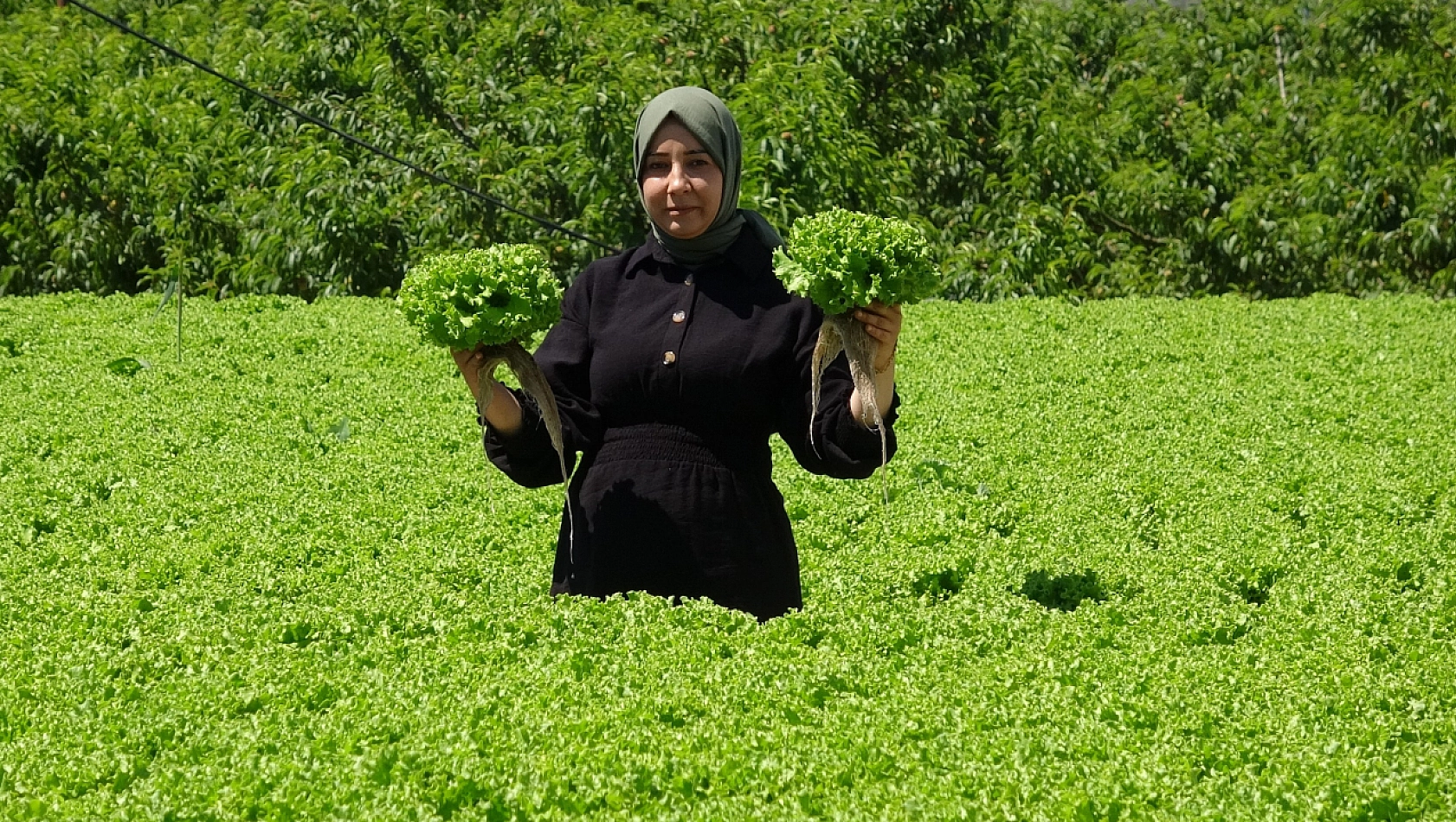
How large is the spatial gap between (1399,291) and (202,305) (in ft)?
34.0

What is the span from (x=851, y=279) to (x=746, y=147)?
9279mm

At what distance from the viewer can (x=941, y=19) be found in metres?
14.7

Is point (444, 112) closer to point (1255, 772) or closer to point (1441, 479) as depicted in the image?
point (1441, 479)

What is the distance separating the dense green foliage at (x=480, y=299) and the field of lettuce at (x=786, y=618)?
0.85m

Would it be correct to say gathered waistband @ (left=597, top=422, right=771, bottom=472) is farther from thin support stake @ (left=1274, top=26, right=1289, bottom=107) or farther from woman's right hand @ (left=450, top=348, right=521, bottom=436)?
thin support stake @ (left=1274, top=26, right=1289, bottom=107)

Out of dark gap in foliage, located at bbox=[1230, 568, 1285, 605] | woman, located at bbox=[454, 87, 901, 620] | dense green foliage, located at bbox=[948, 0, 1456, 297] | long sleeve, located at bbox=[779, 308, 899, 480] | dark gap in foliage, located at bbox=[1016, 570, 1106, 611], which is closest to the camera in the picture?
long sleeve, located at bbox=[779, 308, 899, 480]

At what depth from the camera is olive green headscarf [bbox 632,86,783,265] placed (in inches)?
144

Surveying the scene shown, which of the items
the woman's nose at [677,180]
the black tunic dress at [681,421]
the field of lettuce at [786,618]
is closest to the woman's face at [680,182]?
the woman's nose at [677,180]

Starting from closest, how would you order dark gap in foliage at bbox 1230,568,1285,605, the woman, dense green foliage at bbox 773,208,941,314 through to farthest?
dense green foliage at bbox 773,208,941,314 < the woman < dark gap in foliage at bbox 1230,568,1285,605

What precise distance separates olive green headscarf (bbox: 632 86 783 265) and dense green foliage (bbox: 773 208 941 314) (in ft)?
0.64

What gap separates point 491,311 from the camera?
3.75 metres

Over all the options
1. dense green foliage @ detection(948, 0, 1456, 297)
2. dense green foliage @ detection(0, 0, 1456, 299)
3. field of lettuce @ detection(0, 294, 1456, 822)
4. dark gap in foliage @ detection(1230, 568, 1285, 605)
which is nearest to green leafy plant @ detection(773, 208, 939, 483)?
field of lettuce @ detection(0, 294, 1456, 822)

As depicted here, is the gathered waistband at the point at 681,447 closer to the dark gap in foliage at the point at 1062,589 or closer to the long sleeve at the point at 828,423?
the long sleeve at the point at 828,423

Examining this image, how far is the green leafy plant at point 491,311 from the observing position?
374 cm
